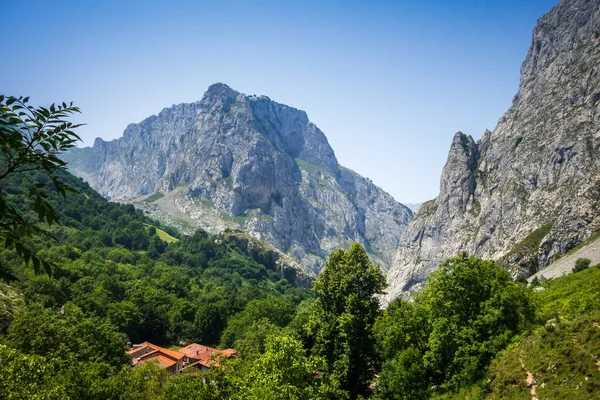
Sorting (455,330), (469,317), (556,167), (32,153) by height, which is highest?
(556,167)

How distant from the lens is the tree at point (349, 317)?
36.3 meters

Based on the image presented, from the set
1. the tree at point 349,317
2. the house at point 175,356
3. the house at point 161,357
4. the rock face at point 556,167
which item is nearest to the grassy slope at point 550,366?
the tree at point 349,317

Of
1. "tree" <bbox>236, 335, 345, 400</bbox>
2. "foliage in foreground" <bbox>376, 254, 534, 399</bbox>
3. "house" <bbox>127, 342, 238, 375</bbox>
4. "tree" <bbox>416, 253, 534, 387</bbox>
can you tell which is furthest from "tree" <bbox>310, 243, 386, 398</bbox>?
"house" <bbox>127, 342, 238, 375</bbox>

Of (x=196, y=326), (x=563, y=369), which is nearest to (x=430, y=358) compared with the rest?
(x=563, y=369)

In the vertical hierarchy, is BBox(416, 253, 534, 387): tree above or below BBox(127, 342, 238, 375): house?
above

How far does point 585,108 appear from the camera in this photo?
525ft

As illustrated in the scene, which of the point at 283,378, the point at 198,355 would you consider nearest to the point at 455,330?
the point at 283,378

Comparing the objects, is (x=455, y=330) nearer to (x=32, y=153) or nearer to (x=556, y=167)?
(x=32, y=153)

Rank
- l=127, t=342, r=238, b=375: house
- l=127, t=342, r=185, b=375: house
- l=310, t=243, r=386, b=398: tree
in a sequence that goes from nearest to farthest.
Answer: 1. l=310, t=243, r=386, b=398: tree
2. l=127, t=342, r=185, b=375: house
3. l=127, t=342, r=238, b=375: house

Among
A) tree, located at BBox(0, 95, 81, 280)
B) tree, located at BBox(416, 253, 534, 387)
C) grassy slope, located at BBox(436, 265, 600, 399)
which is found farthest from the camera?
tree, located at BBox(416, 253, 534, 387)

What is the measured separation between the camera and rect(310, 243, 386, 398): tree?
1431 inches

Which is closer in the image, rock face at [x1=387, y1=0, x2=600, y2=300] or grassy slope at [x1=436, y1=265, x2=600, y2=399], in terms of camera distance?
grassy slope at [x1=436, y1=265, x2=600, y2=399]

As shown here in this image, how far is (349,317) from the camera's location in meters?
35.9

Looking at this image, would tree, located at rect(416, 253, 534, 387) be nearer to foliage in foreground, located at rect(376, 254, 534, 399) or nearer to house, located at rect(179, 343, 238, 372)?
foliage in foreground, located at rect(376, 254, 534, 399)
